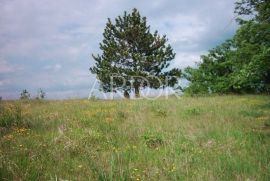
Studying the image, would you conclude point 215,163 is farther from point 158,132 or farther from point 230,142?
point 158,132

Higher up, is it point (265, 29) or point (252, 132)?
point (265, 29)

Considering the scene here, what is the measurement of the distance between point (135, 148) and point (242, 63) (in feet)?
36.4

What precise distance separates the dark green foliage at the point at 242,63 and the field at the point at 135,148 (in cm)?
401

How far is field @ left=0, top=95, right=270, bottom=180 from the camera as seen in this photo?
16.7ft

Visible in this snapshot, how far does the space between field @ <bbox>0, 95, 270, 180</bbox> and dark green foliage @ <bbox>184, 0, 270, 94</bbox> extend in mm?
4012

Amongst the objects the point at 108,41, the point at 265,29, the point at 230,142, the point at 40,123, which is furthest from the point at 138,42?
the point at 230,142

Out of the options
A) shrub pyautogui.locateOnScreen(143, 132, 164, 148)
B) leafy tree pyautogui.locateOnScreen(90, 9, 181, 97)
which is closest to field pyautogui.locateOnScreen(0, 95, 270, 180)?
shrub pyautogui.locateOnScreen(143, 132, 164, 148)

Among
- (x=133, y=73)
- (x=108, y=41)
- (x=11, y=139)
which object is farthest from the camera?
(x=108, y=41)

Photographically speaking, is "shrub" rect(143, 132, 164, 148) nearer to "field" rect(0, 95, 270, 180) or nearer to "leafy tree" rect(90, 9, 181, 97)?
"field" rect(0, 95, 270, 180)

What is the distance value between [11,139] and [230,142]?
4.67 meters

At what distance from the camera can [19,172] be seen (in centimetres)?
506

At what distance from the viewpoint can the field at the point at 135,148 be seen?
5.10m

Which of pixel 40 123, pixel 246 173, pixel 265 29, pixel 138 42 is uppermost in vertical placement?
pixel 138 42

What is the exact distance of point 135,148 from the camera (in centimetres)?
682
